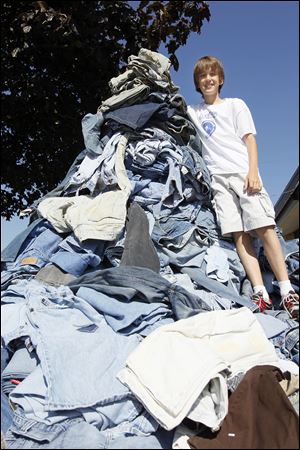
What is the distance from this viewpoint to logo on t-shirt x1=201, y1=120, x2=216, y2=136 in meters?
2.80

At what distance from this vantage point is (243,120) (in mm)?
2662

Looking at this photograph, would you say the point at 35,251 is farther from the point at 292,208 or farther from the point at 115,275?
the point at 292,208

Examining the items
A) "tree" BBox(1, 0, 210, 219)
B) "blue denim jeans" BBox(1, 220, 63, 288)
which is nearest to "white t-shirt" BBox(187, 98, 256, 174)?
"blue denim jeans" BBox(1, 220, 63, 288)

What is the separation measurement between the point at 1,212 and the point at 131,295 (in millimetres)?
4717

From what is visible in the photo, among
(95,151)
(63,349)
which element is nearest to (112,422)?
(63,349)

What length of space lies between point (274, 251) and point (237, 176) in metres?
0.56

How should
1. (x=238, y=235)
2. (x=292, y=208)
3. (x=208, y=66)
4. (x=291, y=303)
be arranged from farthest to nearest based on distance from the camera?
(x=208, y=66), (x=238, y=235), (x=291, y=303), (x=292, y=208)

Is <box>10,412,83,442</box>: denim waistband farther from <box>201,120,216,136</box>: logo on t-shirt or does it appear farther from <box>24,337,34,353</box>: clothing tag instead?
<box>201,120,216,136</box>: logo on t-shirt

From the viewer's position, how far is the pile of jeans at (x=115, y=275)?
1438 millimetres

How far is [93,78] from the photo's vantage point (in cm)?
509

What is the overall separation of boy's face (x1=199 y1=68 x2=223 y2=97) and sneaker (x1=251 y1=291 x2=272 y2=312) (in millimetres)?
1428

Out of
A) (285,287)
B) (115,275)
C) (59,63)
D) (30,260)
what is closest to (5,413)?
(115,275)

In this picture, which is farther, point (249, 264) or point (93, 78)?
point (93, 78)

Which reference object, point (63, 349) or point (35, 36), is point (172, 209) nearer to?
point (63, 349)
